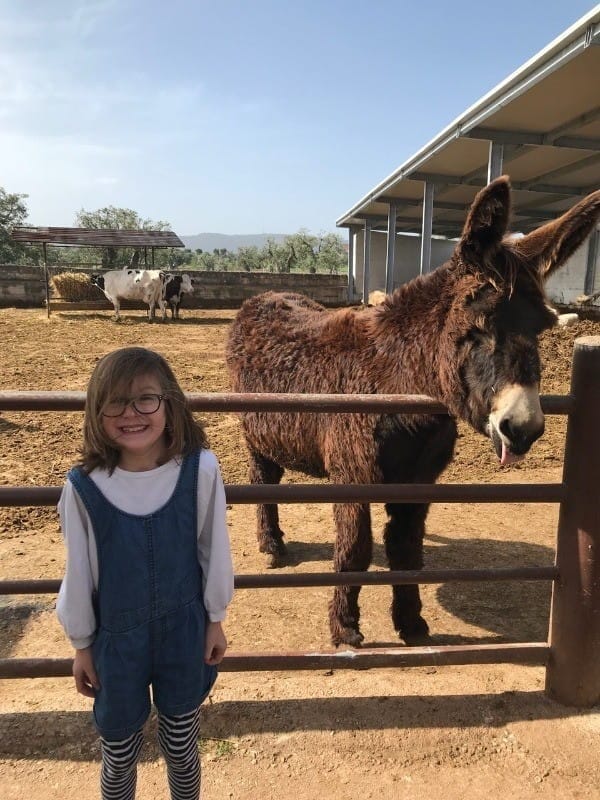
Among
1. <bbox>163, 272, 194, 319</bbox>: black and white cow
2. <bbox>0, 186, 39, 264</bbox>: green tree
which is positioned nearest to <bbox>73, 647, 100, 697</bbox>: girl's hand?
<bbox>163, 272, 194, 319</bbox>: black and white cow

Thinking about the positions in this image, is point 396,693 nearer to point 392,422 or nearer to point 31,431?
point 392,422

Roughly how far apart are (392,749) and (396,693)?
1.04ft

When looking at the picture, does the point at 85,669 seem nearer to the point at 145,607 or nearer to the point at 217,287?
the point at 145,607

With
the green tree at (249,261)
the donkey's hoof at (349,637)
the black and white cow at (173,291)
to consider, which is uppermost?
the green tree at (249,261)

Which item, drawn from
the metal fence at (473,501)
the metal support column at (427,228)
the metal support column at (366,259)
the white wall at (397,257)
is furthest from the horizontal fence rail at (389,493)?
the white wall at (397,257)

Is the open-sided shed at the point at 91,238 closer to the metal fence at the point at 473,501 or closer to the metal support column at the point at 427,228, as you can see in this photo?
the metal support column at the point at 427,228

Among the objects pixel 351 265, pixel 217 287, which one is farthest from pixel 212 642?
pixel 351 265

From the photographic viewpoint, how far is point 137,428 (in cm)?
145

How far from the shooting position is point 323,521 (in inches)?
197

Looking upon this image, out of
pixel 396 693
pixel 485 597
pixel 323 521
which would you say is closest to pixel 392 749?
pixel 396 693

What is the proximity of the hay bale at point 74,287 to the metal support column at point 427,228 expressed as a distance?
13967 millimetres

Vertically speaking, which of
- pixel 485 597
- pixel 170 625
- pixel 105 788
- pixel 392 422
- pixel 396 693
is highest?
pixel 392 422

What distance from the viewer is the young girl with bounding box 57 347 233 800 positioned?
1420 millimetres

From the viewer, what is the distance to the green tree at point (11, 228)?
37.5m
